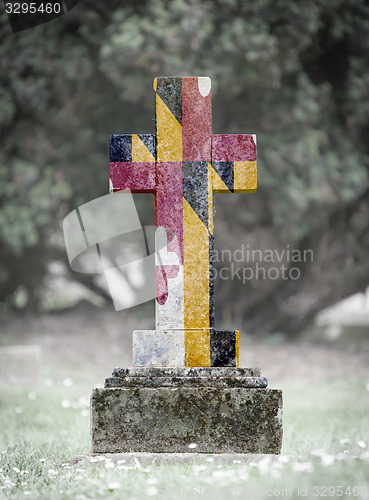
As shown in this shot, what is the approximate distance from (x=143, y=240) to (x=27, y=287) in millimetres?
2182

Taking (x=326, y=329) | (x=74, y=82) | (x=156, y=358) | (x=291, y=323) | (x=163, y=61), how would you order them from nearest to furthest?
(x=156, y=358) < (x=163, y=61) < (x=74, y=82) < (x=291, y=323) < (x=326, y=329)

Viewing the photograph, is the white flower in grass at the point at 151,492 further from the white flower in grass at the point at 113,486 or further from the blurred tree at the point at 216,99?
the blurred tree at the point at 216,99

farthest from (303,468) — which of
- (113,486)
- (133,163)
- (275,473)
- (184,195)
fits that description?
(133,163)

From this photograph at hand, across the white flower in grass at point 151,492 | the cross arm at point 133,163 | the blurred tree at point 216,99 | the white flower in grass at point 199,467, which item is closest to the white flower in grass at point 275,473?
the white flower in grass at point 199,467

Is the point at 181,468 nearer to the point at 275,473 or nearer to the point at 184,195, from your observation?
the point at 275,473

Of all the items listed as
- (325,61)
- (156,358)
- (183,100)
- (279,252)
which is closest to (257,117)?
(325,61)

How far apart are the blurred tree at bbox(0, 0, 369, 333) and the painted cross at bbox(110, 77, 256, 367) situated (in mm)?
4372

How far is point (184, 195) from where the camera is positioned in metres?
3.46

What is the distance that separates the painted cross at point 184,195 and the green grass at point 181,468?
679mm

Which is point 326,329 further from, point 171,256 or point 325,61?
point 171,256

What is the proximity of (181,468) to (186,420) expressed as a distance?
297 mm

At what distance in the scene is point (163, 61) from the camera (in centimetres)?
760

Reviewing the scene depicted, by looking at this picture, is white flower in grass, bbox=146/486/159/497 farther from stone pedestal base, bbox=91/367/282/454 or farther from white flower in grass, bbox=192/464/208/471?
stone pedestal base, bbox=91/367/282/454

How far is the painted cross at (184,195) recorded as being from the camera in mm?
3324
